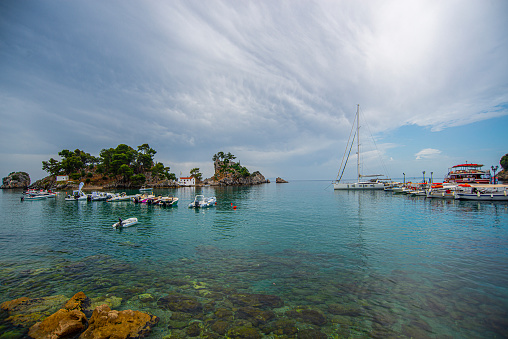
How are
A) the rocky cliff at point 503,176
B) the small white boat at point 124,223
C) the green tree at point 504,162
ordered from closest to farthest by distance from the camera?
the small white boat at point 124,223, the rocky cliff at point 503,176, the green tree at point 504,162

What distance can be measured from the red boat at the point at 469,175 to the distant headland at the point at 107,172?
133701 millimetres

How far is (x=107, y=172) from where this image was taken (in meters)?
145

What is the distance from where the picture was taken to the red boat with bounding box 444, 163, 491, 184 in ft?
218

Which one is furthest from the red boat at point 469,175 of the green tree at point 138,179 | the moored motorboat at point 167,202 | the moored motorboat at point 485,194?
the green tree at point 138,179

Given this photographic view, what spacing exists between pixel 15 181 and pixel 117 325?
217997 millimetres

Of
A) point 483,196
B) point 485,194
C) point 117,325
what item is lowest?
point 117,325

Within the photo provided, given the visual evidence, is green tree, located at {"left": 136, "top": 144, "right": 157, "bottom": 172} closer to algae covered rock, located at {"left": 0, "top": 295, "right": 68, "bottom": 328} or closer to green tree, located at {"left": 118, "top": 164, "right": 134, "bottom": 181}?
green tree, located at {"left": 118, "top": 164, "right": 134, "bottom": 181}

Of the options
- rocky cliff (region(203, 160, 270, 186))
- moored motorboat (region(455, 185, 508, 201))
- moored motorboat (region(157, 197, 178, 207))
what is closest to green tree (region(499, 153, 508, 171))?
moored motorboat (region(455, 185, 508, 201))

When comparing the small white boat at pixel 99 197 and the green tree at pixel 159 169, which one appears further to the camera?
the green tree at pixel 159 169

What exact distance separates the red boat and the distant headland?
439 ft

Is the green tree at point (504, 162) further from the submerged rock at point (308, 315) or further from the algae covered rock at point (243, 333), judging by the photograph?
the algae covered rock at point (243, 333)

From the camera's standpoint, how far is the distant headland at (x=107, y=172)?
134375mm

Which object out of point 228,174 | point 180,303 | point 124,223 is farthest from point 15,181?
point 180,303

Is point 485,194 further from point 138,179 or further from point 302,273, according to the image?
point 138,179
